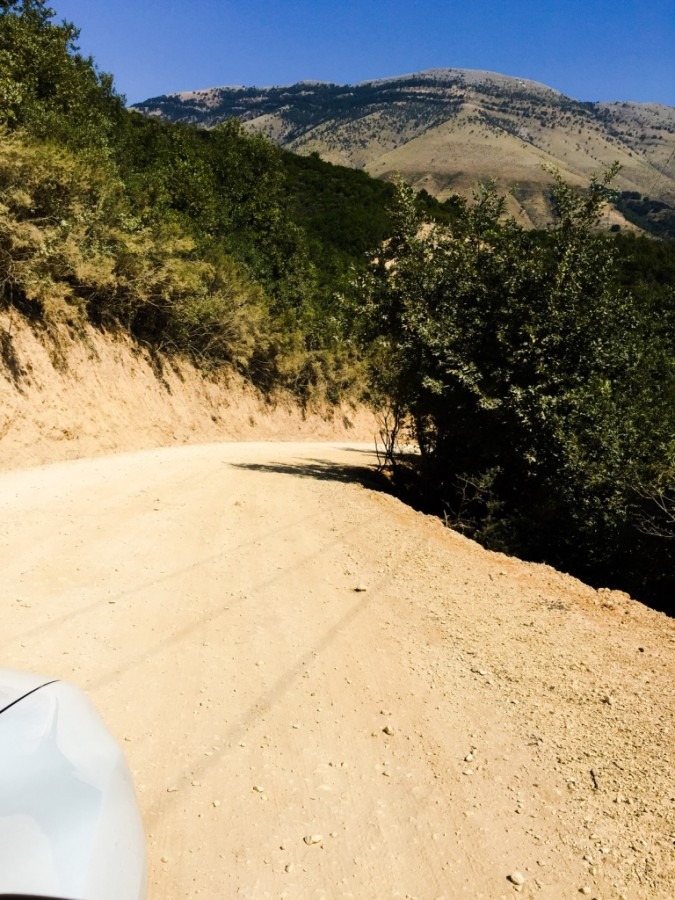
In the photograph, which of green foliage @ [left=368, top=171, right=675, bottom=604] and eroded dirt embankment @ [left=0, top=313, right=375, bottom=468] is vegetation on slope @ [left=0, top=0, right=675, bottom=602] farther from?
eroded dirt embankment @ [left=0, top=313, right=375, bottom=468]

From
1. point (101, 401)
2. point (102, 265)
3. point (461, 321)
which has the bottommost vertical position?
point (101, 401)

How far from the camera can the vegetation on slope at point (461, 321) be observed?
389 inches

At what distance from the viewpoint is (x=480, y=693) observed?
15.0 ft

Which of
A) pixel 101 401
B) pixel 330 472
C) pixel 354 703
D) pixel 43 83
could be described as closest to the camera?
pixel 354 703

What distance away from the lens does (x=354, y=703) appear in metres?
4.26

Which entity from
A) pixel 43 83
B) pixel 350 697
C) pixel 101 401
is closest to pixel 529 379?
pixel 350 697

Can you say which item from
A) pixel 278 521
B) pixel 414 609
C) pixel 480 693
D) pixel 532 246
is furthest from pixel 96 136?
pixel 480 693

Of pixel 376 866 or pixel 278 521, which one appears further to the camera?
pixel 278 521

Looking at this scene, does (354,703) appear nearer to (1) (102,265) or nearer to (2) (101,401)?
(2) (101,401)

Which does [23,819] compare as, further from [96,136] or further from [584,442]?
[96,136]

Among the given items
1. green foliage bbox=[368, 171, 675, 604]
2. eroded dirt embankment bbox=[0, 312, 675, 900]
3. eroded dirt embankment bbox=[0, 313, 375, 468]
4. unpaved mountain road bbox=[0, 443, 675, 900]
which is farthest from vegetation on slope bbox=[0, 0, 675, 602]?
unpaved mountain road bbox=[0, 443, 675, 900]

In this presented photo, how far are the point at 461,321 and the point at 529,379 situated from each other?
2.05m

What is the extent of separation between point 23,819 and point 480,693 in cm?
361

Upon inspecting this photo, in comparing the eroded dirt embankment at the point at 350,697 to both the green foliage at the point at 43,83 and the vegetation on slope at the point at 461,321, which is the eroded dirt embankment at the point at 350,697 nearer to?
the vegetation on slope at the point at 461,321
